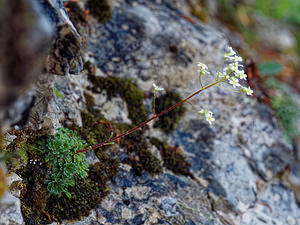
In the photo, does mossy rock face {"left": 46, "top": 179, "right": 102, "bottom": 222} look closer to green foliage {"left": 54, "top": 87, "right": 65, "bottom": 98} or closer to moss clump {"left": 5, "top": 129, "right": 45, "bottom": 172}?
moss clump {"left": 5, "top": 129, "right": 45, "bottom": 172}

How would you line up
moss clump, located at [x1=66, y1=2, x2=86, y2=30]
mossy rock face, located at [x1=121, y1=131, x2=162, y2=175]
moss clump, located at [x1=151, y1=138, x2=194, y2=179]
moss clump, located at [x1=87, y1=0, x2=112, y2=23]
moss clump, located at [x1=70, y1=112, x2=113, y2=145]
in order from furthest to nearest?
moss clump, located at [x1=87, y1=0, x2=112, y2=23] → moss clump, located at [x1=66, y1=2, x2=86, y2=30] → moss clump, located at [x1=151, y1=138, x2=194, y2=179] → mossy rock face, located at [x1=121, y1=131, x2=162, y2=175] → moss clump, located at [x1=70, y1=112, x2=113, y2=145]

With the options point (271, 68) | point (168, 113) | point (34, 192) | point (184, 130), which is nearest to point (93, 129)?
point (34, 192)

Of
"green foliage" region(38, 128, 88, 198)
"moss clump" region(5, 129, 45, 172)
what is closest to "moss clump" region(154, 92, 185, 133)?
"green foliage" region(38, 128, 88, 198)

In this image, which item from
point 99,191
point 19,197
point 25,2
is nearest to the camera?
point 25,2

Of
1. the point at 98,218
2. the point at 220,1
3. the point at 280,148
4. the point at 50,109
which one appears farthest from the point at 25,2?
the point at 220,1

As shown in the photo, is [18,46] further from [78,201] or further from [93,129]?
[93,129]

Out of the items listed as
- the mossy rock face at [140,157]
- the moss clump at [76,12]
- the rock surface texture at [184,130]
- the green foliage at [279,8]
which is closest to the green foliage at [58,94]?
the rock surface texture at [184,130]

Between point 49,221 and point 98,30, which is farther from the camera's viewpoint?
point 98,30

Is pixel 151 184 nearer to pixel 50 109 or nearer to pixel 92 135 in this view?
pixel 92 135
